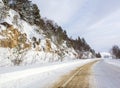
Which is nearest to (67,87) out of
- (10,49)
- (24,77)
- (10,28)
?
(24,77)

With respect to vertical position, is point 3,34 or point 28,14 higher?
point 28,14

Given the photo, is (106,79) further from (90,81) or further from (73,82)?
(73,82)

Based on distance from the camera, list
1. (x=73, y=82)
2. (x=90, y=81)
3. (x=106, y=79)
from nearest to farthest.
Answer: (x=73, y=82), (x=90, y=81), (x=106, y=79)

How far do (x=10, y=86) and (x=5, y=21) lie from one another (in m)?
29.8

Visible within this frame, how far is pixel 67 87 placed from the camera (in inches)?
474

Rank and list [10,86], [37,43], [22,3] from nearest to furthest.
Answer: [10,86]
[37,43]
[22,3]

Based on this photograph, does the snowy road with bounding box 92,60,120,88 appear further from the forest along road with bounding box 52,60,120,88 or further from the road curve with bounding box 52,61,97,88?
the road curve with bounding box 52,61,97,88

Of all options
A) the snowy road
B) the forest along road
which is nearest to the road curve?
the forest along road

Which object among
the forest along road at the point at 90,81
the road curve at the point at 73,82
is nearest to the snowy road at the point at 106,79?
the forest along road at the point at 90,81

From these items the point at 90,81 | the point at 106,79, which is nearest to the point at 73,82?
the point at 90,81

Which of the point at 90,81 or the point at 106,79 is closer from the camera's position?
the point at 90,81

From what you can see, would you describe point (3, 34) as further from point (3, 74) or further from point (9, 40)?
point (3, 74)

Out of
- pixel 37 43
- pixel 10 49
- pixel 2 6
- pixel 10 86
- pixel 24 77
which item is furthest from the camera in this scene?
pixel 37 43

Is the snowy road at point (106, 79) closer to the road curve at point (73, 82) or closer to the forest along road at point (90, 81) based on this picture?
the forest along road at point (90, 81)
